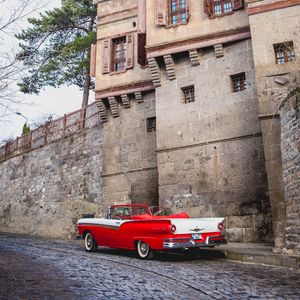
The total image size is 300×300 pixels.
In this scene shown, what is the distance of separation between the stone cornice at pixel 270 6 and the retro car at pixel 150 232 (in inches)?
263

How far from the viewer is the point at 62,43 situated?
2408cm

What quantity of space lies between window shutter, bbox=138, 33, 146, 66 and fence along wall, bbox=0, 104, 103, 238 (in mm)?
3831

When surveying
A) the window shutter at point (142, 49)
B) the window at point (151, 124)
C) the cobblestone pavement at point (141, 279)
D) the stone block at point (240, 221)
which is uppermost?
the window shutter at point (142, 49)

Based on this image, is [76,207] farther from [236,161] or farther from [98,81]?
[236,161]

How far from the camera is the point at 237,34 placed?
1185 centimetres

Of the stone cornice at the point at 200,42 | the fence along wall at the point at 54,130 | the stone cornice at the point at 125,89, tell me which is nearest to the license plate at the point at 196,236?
the stone cornice at the point at 200,42

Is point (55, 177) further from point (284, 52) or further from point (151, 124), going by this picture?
point (284, 52)

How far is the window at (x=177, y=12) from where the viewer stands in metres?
13.1

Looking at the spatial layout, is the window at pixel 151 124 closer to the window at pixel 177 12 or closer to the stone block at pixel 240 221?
the window at pixel 177 12

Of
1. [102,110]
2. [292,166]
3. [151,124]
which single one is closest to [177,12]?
[151,124]

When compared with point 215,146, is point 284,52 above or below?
above

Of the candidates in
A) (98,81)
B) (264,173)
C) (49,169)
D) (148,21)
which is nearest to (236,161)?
(264,173)

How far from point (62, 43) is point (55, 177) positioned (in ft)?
35.0

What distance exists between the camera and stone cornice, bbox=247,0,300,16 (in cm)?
1054
